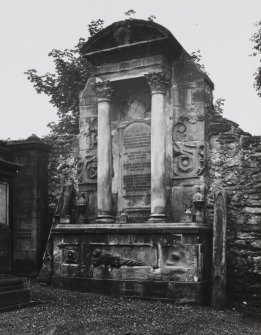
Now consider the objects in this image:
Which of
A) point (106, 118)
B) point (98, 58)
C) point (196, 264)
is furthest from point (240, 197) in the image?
point (98, 58)

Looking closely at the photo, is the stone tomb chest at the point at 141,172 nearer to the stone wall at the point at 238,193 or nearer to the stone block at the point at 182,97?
the stone block at the point at 182,97

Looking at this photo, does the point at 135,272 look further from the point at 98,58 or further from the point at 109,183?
the point at 98,58

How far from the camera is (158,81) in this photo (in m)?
9.56

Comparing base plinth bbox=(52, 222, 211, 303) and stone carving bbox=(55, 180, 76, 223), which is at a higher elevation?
stone carving bbox=(55, 180, 76, 223)

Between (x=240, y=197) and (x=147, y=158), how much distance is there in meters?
2.09

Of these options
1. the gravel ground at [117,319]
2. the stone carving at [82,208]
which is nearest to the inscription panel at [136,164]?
the stone carving at [82,208]

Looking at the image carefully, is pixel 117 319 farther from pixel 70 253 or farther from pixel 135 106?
pixel 135 106

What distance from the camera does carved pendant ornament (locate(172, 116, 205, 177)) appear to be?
30.9 feet

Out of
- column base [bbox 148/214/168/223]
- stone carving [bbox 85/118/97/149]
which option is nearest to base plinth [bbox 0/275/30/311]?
column base [bbox 148/214/168/223]

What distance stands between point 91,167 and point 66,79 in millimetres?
6466

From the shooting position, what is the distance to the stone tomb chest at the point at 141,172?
850 centimetres

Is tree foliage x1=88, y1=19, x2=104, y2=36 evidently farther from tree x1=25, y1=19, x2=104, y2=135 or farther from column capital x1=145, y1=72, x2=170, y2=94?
column capital x1=145, y1=72, x2=170, y2=94

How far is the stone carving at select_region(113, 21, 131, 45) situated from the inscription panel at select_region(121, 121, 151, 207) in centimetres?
173

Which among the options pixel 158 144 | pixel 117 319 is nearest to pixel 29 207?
pixel 158 144
